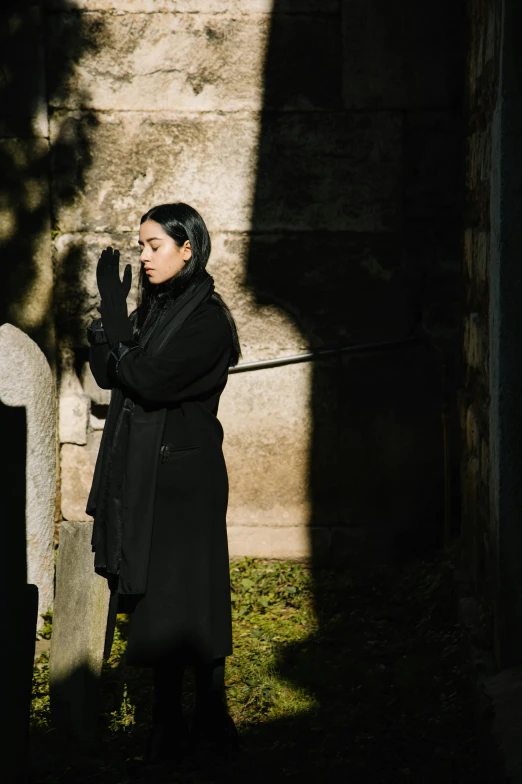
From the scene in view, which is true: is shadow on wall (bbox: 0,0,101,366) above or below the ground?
above

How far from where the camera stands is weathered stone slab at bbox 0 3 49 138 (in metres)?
5.02

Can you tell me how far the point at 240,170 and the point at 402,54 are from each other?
103 cm

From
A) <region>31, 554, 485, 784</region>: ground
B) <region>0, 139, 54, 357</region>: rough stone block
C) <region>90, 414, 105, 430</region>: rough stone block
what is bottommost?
<region>31, 554, 485, 784</region>: ground

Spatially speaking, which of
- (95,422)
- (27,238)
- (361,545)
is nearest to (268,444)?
(361,545)

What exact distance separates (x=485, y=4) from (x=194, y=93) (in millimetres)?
1660

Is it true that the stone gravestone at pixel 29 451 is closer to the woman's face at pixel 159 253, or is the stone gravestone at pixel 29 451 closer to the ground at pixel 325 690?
the ground at pixel 325 690

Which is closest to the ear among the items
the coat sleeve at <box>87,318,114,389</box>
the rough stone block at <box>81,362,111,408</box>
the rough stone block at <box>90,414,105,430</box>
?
the coat sleeve at <box>87,318,114,389</box>

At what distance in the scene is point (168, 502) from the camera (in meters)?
3.18

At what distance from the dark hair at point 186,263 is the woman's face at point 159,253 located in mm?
16

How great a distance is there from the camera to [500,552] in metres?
3.40

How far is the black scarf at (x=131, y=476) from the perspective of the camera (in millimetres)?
3127

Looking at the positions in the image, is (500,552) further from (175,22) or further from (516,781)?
(175,22)

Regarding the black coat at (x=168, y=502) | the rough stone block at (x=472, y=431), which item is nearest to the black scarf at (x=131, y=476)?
the black coat at (x=168, y=502)

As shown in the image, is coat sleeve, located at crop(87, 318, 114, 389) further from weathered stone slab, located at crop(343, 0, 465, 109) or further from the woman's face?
weathered stone slab, located at crop(343, 0, 465, 109)
